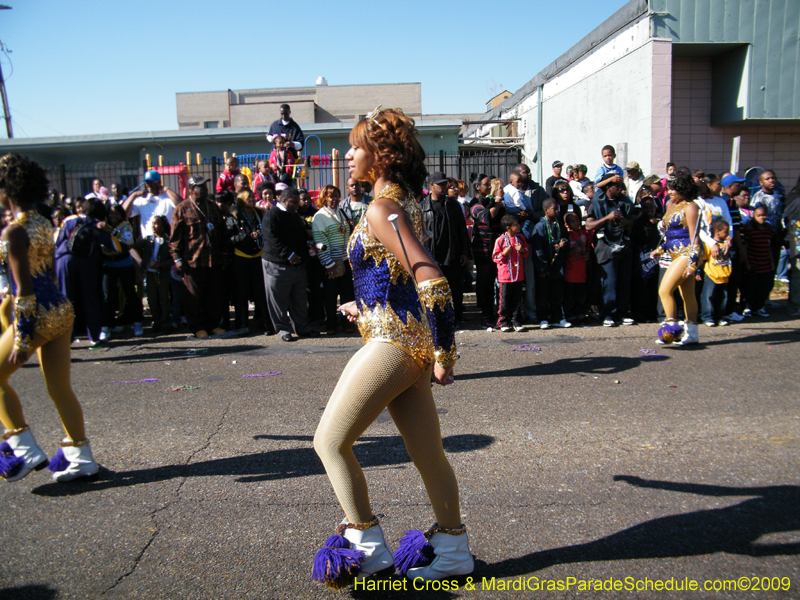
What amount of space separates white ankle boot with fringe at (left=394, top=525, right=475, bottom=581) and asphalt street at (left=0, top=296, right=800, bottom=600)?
0.31 ft

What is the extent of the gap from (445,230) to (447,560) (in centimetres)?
650

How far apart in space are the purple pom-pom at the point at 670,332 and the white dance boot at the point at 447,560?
17.4ft

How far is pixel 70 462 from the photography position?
3.96 meters

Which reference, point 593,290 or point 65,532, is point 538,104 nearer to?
point 593,290

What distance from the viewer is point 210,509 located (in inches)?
141

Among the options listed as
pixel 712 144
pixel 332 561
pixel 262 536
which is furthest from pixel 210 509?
pixel 712 144

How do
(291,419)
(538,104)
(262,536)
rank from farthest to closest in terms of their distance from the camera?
(538,104) → (291,419) → (262,536)

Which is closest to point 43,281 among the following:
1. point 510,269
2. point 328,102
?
point 510,269

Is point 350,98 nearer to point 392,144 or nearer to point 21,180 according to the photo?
point 21,180

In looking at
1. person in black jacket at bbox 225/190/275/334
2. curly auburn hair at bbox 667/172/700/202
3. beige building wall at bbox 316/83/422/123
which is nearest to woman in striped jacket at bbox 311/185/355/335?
person in black jacket at bbox 225/190/275/334

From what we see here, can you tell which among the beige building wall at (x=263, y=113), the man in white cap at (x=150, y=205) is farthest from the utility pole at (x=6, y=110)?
the man in white cap at (x=150, y=205)

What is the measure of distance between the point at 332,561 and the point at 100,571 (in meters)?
1.31

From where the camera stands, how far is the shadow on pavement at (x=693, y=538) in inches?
117

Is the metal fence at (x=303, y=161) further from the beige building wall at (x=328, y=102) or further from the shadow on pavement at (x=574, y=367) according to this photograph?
the beige building wall at (x=328, y=102)
